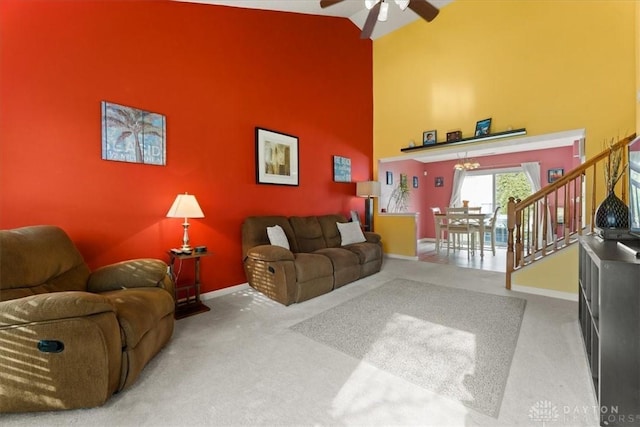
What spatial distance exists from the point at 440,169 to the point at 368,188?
13.3 feet

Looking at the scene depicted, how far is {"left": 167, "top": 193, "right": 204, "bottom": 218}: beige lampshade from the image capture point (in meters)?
2.54

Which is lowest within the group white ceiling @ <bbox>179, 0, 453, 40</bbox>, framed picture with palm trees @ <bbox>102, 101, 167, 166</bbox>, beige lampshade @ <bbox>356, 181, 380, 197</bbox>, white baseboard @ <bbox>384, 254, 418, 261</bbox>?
white baseboard @ <bbox>384, 254, 418, 261</bbox>

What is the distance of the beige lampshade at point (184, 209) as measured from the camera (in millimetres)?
2535

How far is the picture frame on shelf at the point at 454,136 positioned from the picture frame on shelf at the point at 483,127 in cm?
24

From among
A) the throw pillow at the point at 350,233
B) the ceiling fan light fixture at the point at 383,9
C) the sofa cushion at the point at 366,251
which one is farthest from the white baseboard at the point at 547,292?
the ceiling fan light fixture at the point at 383,9

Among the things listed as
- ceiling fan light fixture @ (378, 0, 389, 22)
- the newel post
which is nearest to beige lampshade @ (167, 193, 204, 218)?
ceiling fan light fixture @ (378, 0, 389, 22)

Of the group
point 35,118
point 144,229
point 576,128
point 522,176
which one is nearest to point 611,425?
point 144,229

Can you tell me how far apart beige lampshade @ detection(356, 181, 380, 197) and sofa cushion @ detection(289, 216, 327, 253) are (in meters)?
1.33

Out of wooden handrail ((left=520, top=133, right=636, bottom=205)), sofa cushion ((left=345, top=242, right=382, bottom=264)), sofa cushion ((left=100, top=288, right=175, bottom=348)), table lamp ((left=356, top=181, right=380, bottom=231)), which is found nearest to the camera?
sofa cushion ((left=100, top=288, right=175, bottom=348))

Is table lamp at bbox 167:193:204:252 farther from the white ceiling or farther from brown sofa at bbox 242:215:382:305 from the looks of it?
the white ceiling

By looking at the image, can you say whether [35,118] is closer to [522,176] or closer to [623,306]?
[623,306]

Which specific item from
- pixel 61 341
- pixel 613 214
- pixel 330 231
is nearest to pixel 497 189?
pixel 330 231

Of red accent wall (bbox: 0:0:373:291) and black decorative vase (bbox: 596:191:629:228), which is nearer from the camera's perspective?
black decorative vase (bbox: 596:191:629:228)

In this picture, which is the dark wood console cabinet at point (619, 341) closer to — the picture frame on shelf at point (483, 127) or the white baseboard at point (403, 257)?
the picture frame on shelf at point (483, 127)
